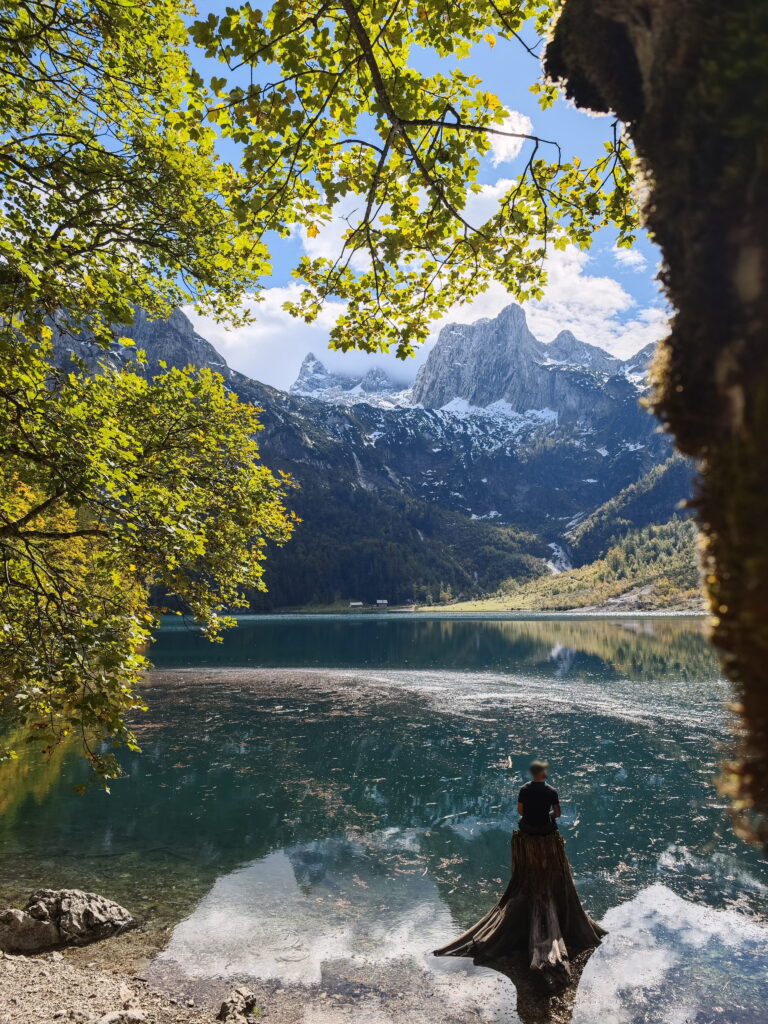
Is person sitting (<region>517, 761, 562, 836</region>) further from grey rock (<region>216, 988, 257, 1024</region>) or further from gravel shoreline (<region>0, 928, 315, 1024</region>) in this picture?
grey rock (<region>216, 988, 257, 1024</region>)

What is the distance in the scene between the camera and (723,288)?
78.3 inches

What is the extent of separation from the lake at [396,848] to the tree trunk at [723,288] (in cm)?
44

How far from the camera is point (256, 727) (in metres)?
39.3

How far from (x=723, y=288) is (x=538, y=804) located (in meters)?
12.0

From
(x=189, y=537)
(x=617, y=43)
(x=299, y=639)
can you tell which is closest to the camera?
(x=617, y=43)

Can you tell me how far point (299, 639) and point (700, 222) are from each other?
118 meters

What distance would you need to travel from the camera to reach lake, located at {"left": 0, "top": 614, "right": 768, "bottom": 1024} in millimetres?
12438

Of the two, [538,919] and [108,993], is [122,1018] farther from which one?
[538,919]

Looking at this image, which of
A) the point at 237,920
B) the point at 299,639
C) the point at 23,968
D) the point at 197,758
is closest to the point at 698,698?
the point at 197,758

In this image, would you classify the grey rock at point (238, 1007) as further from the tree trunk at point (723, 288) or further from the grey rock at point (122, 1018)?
the tree trunk at point (723, 288)

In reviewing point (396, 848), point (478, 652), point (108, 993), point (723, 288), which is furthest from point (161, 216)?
point (478, 652)

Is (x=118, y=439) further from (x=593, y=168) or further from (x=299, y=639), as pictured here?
(x=299, y=639)

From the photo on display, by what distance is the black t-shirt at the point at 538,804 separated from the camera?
11703mm

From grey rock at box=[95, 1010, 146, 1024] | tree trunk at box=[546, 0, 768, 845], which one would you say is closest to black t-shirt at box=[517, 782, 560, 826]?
grey rock at box=[95, 1010, 146, 1024]
